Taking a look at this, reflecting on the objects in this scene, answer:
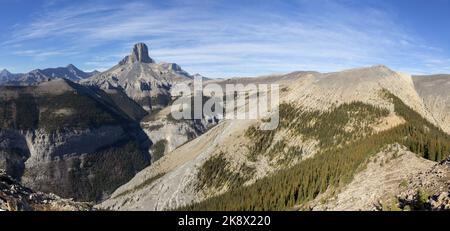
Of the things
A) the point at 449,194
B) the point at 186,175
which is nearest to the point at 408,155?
the point at 449,194

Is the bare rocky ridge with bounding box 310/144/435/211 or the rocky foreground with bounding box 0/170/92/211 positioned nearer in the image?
the rocky foreground with bounding box 0/170/92/211

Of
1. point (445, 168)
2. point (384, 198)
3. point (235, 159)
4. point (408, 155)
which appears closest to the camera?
point (445, 168)

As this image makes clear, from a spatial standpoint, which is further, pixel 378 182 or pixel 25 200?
pixel 378 182

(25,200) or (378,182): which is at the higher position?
(25,200)

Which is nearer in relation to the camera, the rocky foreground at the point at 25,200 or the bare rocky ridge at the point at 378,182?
the rocky foreground at the point at 25,200

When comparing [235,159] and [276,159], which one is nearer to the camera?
[276,159]

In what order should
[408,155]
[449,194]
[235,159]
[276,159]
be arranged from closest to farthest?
[449,194] → [408,155] → [276,159] → [235,159]
